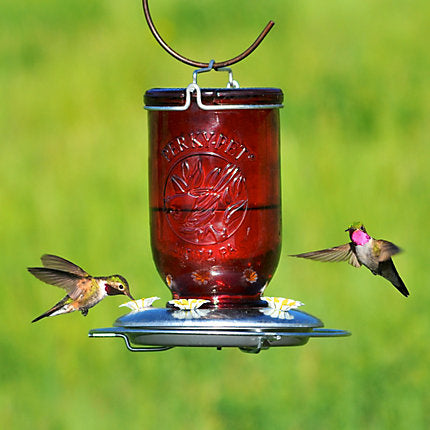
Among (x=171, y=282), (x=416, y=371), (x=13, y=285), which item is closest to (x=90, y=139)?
(x=13, y=285)

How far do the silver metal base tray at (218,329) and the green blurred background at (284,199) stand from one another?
411 cm

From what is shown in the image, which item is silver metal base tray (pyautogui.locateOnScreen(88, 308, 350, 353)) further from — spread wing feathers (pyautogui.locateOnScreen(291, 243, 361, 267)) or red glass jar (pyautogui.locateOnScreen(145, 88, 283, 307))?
spread wing feathers (pyautogui.locateOnScreen(291, 243, 361, 267))

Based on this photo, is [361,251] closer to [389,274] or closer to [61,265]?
[389,274]

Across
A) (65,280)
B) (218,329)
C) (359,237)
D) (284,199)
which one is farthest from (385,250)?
(284,199)

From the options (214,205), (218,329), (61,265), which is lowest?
(218,329)

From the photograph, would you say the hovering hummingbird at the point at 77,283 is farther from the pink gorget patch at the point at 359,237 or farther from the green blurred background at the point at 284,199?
the green blurred background at the point at 284,199

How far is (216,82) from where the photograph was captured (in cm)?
1091

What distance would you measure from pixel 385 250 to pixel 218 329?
3.94ft

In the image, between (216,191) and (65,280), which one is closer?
(216,191)

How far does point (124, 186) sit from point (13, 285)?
113 centimetres

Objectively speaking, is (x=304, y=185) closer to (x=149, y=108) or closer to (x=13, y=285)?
(x=13, y=285)

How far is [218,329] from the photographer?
4820mm

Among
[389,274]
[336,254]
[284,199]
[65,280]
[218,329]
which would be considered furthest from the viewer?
[284,199]

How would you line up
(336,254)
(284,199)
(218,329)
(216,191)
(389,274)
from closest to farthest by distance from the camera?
(218,329) < (216,191) < (336,254) < (389,274) < (284,199)
